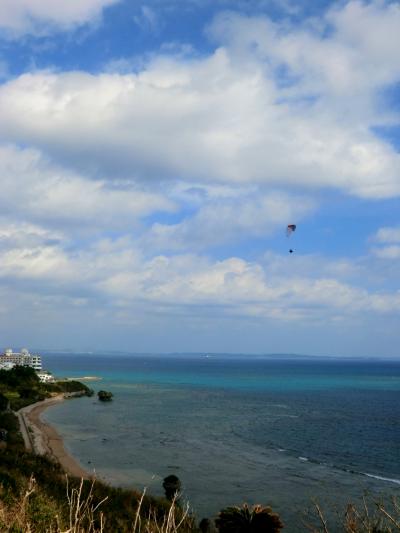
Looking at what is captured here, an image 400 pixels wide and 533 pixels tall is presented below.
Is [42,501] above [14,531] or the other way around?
the other way around

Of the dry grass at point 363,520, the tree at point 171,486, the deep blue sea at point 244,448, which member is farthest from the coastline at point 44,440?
→ the dry grass at point 363,520

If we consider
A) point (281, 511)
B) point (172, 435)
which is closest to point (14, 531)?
point (281, 511)

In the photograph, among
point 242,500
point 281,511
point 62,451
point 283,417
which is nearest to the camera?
point 281,511

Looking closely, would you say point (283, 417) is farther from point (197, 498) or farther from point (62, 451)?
point (197, 498)

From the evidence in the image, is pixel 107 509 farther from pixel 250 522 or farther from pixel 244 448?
pixel 244 448

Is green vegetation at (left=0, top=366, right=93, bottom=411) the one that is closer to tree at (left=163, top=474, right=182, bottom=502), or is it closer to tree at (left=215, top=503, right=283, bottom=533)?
tree at (left=163, top=474, right=182, bottom=502)

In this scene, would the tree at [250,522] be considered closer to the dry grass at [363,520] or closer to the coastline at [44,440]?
the dry grass at [363,520]
